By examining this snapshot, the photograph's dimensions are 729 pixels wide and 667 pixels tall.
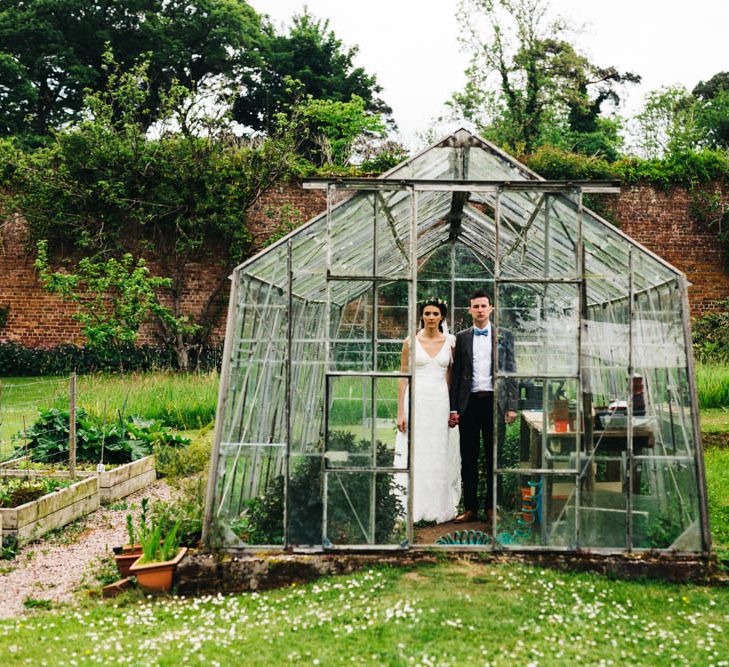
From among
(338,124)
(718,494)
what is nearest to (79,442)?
(718,494)

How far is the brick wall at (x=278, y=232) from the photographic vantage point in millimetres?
14844

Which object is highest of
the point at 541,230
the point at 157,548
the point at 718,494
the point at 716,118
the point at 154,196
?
the point at 716,118

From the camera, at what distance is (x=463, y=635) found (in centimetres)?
401

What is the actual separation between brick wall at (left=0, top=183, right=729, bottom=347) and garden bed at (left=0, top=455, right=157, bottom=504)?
714cm

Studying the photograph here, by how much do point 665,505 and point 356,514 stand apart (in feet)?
6.38

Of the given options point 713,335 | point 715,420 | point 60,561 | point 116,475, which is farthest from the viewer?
point 713,335

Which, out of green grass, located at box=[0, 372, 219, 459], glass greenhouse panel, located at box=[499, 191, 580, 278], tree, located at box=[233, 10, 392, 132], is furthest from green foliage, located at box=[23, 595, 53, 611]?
tree, located at box=[233, 10, 392, 132]

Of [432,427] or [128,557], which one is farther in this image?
[432,427]

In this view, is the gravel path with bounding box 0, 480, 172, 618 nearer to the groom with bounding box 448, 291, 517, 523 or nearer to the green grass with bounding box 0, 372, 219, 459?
the groom with bounding box 448, 291, 517, 523

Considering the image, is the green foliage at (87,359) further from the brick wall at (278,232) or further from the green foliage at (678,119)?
the green foliage at (678,119)

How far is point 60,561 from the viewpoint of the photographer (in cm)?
569

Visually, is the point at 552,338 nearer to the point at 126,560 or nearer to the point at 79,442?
the point at 126,560

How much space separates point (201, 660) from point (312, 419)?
3353mm

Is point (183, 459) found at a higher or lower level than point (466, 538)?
higher
